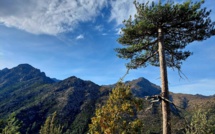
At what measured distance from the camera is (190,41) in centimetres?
1834

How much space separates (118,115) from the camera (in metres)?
20.9

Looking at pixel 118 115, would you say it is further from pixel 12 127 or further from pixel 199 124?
pixel 12 127

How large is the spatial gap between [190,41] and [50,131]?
31217mm

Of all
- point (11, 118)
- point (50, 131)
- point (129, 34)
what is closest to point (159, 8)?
point (129, 34)

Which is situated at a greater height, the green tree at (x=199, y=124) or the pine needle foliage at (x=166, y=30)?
the pine needle foliage at (x=166, y=30)

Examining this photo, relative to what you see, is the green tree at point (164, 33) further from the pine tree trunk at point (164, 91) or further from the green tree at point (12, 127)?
the green tree at point (12, 127)

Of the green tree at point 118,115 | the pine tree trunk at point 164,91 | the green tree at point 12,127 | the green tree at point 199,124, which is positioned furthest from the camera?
the green tree at point 118,115

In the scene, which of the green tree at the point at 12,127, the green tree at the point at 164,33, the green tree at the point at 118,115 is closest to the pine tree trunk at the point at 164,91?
the green tree at the point at 164,33

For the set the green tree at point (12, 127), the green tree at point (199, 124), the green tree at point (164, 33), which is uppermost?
the green tree at point (164, 33)

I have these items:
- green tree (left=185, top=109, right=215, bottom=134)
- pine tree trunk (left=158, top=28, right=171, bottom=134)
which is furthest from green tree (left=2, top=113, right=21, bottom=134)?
green tree (left=185, top=109, right=215, bottom=134)

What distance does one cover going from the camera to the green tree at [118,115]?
20.4 meters

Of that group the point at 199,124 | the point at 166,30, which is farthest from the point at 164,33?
the point at 199,124

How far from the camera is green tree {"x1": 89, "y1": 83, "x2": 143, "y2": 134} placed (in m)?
20.4

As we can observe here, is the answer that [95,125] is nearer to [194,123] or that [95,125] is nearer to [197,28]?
[194,123]
